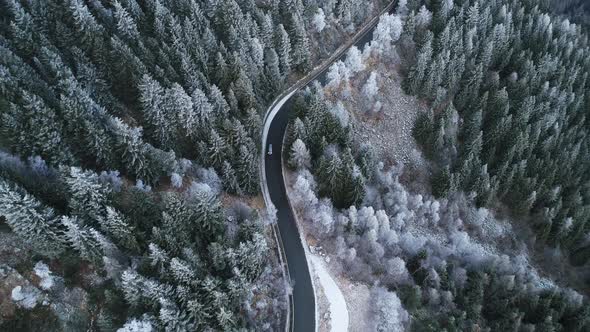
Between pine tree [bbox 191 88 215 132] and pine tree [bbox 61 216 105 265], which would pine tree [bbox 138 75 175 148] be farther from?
pine tree [bbox 61 216 105 265]

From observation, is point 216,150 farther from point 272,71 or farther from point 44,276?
point 44,276

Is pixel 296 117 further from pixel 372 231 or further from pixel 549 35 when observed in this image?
pixel 549 35

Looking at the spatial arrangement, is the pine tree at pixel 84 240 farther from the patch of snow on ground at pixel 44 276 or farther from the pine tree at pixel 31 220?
the patch of snow on ground at pixel 44 276

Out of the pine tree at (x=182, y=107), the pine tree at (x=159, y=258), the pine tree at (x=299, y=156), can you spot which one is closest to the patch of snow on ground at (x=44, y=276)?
the pine tree at (x=159, y=258)

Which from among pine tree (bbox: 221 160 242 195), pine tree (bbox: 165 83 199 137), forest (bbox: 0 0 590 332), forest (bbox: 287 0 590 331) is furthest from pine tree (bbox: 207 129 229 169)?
forest (bbox: 287 0 590 331)

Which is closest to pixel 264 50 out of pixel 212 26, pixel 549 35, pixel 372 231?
pixel 212 26

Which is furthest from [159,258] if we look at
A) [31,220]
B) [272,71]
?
[272,71]
